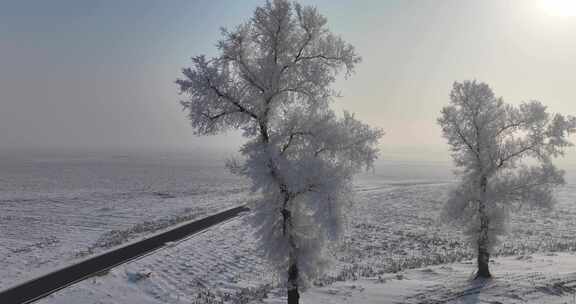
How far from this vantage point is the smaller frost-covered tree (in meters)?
16.6

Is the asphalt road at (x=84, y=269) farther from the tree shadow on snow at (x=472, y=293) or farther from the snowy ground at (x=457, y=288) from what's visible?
the tree shadow on snow at (x=472, y=293)

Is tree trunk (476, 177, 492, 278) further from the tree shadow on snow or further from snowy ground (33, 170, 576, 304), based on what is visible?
snowy ground (33, 170, 576, 304)

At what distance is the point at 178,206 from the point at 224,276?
1142 inches

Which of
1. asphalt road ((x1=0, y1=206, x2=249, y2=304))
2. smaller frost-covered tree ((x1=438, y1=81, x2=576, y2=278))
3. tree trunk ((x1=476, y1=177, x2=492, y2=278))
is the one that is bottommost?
asphalt road ((x1=0, y1=206, x2=249, y2=304))

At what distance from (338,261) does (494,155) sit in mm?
11595

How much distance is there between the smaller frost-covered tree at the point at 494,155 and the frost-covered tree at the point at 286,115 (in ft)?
27.1

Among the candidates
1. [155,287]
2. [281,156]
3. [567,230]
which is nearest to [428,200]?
[567,230]

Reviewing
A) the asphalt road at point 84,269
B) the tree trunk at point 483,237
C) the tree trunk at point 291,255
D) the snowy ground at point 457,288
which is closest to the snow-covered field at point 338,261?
the snowy ground at point 457,288

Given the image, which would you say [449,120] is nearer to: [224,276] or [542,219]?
[224,276]

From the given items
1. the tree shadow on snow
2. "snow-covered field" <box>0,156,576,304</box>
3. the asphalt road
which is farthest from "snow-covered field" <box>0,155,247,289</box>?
the tree shadow on snow

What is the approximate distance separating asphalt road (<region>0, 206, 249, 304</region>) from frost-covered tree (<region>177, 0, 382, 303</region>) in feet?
42.8

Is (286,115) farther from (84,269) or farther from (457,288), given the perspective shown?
(84,269)

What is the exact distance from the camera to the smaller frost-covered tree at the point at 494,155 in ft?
54.6

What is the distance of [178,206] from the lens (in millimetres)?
48250
